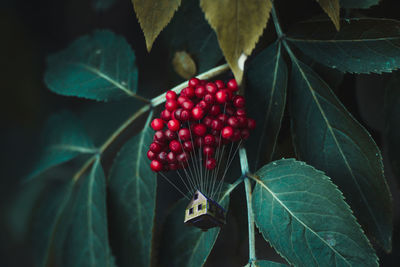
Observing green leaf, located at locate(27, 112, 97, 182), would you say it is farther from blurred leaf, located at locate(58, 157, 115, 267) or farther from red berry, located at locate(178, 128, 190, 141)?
red berry, located at locate(178, 128, 190, 141)

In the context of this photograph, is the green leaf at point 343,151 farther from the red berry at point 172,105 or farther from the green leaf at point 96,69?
the green leaf at point 96,69

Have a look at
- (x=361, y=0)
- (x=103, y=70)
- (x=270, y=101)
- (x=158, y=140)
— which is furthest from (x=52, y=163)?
(x=361, y=0)

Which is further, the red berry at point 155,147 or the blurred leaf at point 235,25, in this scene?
the red berry at point 155,147

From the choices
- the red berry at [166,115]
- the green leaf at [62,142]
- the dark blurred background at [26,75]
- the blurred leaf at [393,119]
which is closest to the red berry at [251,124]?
the red berry at [166,115]

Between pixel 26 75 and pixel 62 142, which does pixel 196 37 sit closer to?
pixel 62 142

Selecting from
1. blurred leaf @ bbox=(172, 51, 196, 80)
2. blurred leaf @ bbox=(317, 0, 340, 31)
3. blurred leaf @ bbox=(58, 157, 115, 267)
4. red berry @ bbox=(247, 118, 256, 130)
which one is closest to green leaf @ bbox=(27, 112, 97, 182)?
blurred leaf @ bbox=(58, 157, 115, 267)
